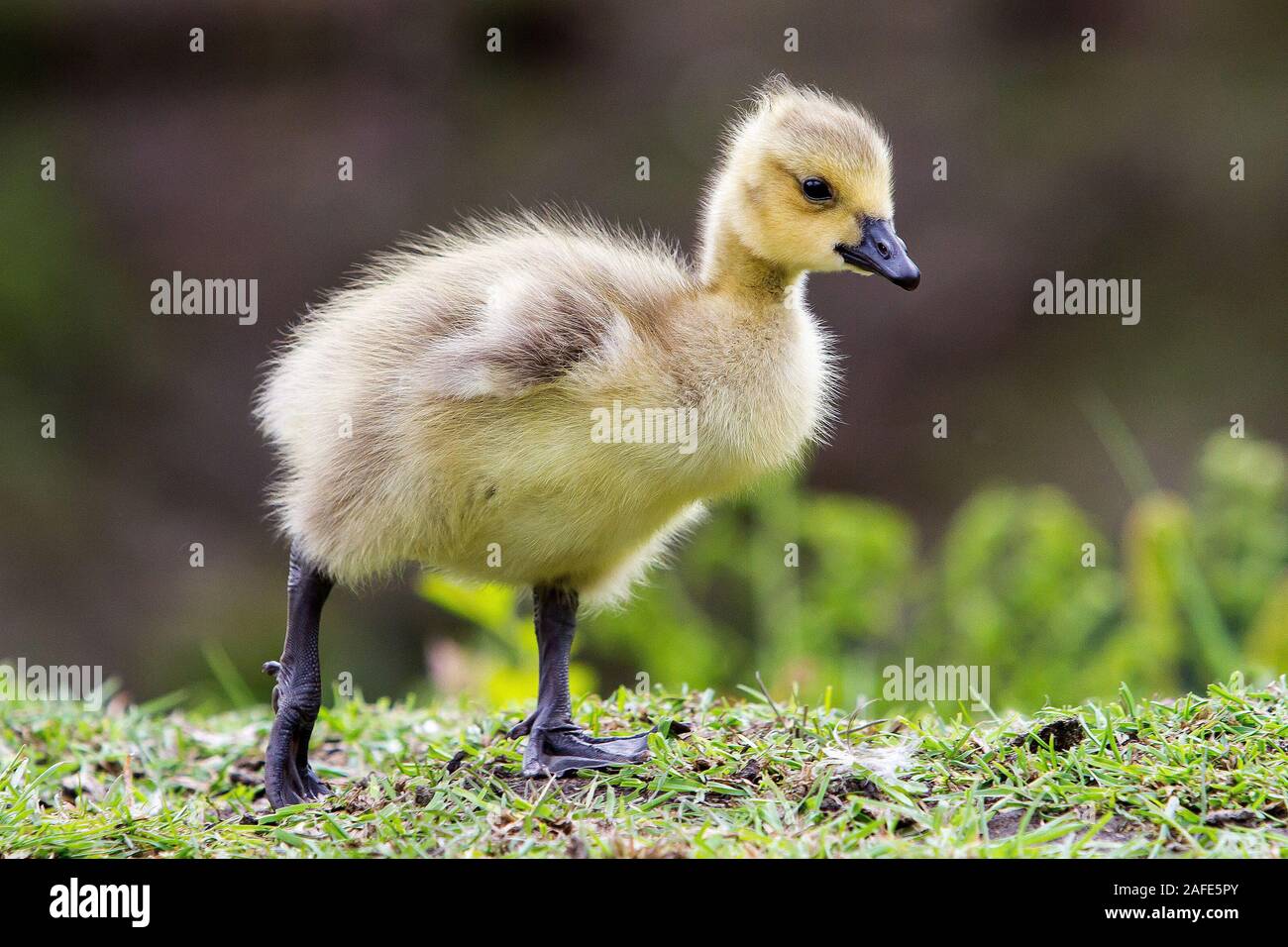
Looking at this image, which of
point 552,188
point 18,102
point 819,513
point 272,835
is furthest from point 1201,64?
point 272,835

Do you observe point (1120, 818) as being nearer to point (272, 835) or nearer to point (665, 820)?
point (665, 820)

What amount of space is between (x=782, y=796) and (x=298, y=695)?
1235 mm

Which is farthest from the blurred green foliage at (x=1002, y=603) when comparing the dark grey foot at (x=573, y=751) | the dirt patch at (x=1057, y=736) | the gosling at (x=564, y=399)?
the dirt patch at (x=1057, y=736)

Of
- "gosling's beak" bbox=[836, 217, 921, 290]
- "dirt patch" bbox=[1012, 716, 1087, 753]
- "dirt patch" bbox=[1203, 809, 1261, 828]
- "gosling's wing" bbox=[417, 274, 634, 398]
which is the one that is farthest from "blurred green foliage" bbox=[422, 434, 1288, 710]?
"dirt patch" bbox=[1203, 809, 1261, 828]

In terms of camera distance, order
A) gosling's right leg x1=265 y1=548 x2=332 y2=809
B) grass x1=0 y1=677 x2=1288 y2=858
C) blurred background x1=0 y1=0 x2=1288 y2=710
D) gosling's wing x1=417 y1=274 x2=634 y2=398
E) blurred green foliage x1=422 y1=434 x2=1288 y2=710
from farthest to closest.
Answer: blurred background x1=0 y1=0 x2=1288 y2=710
blurred green foliage x1=422 y1=434 x2=1288 y2=710
gosling's right leg x1=265 y1=548 x2=332 y2=809
gosling's wing x1=417 y1=274 x2=634 y2=398
grass x1=0 y1=677 x2=1288 y2=858

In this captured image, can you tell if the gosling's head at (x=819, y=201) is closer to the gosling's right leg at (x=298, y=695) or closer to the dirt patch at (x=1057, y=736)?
the dirt patch at (x=1057, y=736)

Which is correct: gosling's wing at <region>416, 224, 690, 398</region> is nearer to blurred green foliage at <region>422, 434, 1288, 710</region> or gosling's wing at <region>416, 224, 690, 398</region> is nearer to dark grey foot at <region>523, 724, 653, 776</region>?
dark grey foot at <region>523, 724, 653, 776</region>

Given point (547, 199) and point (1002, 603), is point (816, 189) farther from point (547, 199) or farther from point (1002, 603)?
point (547, 199)

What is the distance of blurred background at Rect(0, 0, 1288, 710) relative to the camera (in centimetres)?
746

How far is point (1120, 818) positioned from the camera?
9.20ft

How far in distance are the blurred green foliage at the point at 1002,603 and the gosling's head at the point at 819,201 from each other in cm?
162

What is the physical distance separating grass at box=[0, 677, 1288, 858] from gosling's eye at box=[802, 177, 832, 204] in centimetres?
122
